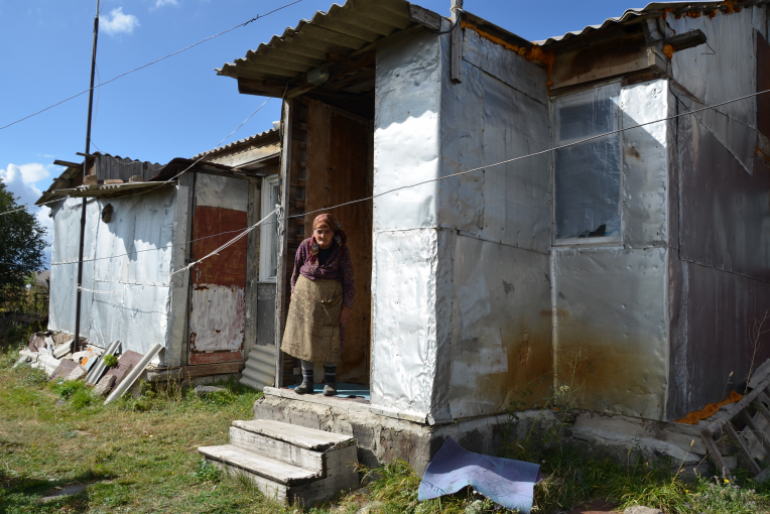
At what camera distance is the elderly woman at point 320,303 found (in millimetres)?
5117

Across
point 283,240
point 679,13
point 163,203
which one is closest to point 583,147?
point 679,13

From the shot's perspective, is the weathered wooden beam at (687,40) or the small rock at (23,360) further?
the small rock at (23,360)

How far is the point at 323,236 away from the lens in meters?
5.10

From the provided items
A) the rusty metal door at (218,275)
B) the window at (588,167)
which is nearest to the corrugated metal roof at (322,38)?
the window at (588,167)

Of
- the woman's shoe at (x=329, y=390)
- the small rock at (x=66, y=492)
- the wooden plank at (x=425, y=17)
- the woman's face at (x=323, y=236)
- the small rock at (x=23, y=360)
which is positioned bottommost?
the small rock at (x=66, y=492)

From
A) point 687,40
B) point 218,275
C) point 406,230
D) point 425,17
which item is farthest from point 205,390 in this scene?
point 687,40

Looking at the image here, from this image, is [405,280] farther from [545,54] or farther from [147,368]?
[147,368]

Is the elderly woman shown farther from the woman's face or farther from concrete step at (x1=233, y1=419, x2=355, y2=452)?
concrete step at (x1=233, y1=419, x2=355, y2=452)

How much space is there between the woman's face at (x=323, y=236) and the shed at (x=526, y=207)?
0.59 meters

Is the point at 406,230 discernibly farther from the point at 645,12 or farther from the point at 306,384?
the point at 645,12

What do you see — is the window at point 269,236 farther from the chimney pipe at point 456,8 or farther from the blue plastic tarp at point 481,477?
the blue plastic tarp at point 481,477

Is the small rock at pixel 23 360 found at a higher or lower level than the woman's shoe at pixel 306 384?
lower

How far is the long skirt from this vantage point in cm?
511

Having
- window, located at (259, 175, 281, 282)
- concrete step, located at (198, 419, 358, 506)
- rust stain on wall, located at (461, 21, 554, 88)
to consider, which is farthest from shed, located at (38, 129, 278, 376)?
rust stain on wall, located at (461, 21, 554, 88)
